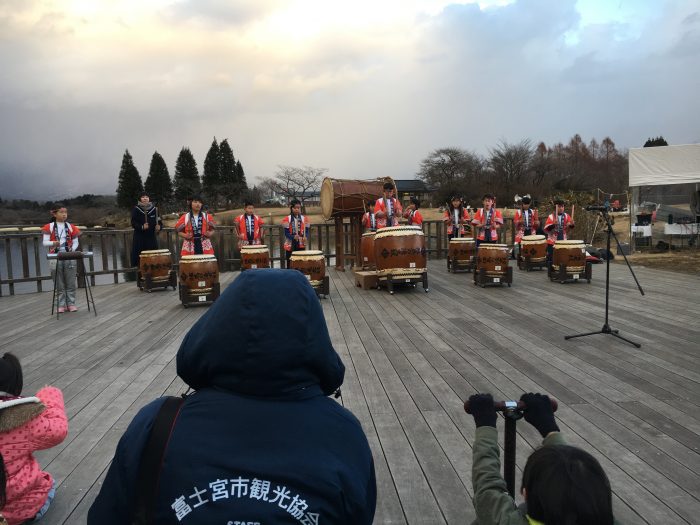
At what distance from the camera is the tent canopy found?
41.8 ft

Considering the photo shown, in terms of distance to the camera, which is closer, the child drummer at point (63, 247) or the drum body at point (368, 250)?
the child drummer at point (63, 247)

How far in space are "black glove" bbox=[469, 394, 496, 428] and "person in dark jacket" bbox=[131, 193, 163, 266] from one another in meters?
8.53

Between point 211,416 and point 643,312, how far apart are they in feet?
20.5

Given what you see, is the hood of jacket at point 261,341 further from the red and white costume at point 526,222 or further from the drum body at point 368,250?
the red and white costume at point 526,222

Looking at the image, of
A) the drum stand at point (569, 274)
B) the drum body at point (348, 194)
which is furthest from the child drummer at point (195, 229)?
the drum stand at point (569, 274)

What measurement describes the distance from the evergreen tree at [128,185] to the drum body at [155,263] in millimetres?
48187

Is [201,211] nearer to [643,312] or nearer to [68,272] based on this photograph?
[68,272]

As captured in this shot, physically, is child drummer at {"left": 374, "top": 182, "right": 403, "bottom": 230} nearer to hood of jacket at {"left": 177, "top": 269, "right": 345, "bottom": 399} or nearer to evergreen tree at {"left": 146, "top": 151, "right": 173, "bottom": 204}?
hood of jacket at {"left": 177, "top": 269, "right": 345, "bottom": 399}

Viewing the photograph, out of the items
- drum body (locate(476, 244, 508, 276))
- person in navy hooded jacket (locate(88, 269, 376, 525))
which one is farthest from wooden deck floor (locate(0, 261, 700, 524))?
person in navy hooded jacket (locate(88, 269, 376, 525))

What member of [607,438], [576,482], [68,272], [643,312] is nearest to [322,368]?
[576,482]

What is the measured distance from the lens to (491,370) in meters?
4.04

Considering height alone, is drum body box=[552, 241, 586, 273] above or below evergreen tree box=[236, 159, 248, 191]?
below

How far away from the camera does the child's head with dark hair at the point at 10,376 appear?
2.10 meters

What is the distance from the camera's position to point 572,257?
8.64 m
